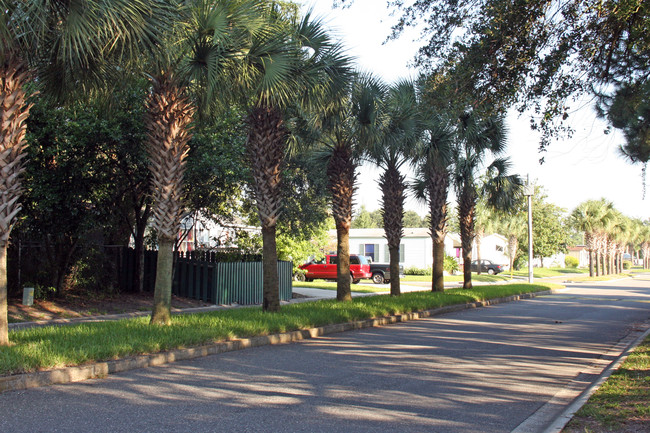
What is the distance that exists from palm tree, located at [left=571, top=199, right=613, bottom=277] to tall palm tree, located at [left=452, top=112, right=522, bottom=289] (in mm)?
33405

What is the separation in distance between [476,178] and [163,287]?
659 inches

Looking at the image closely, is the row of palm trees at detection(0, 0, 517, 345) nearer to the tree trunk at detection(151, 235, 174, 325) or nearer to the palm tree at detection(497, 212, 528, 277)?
the tree trunk at detection(151, 235, 174, 325)

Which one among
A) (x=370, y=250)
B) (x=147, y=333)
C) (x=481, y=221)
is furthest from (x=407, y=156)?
(x=481, y=221)

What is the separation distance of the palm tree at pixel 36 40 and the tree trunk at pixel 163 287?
2995 mm

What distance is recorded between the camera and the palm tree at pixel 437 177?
65.3ft

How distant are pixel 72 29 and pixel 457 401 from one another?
7.07 meters

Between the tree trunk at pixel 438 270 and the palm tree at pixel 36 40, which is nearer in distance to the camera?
the palm tree at pixel 36 40

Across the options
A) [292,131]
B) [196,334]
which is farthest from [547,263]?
[196,334]

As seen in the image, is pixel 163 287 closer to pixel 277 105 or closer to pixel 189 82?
pixel 189 82

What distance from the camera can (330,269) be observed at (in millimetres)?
32156

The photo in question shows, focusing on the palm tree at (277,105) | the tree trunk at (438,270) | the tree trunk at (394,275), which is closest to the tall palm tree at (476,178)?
the tree trunk at (438,270)

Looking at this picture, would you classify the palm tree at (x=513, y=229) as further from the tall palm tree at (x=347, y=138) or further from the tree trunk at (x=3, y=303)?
the tree trunk at (x=3, y=303)

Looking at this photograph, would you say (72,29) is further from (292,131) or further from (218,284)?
(218,284)

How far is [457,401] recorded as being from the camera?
6.66 meters
